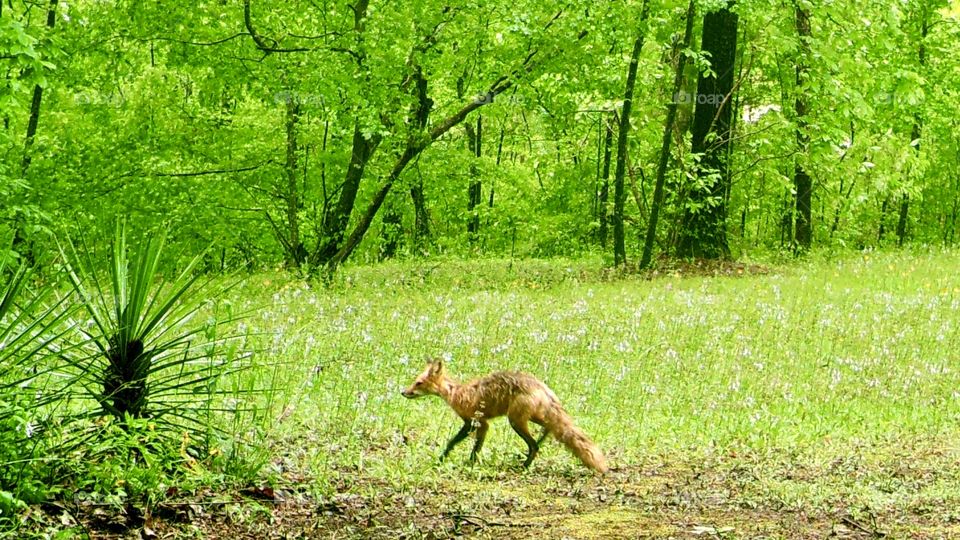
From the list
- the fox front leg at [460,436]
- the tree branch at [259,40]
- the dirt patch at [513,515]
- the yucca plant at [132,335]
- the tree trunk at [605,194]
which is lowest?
the dirt patch at [513,515]

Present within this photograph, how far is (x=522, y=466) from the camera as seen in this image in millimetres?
7395

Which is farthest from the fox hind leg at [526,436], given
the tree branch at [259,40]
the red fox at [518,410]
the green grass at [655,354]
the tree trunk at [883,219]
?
the tree trunk at [883,219]

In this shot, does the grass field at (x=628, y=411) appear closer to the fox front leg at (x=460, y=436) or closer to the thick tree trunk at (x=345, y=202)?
the fox front leg at (x=460, y=436)

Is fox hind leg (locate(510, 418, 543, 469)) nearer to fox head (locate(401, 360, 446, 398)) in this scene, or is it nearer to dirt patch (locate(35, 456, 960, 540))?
dirt patch (locate(35, 456, 960, 540))

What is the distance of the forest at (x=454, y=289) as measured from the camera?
19.1 ft

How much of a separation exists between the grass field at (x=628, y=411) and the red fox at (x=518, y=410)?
179mm

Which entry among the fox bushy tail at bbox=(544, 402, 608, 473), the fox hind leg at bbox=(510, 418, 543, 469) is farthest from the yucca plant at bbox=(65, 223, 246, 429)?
the fox bushy tail at bbox=(544, 402, 608, 473)

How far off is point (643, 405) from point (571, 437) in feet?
9.66

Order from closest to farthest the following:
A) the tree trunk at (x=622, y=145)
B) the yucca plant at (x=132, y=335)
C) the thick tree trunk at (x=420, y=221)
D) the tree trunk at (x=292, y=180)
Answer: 1. the yucca plant at (x=132, y=335)
2. the tree trunk at (x=292, y=180)
3. the tree trunk at (x=622, y=145)
4. the thick tree trunk at (x=420, y=221)

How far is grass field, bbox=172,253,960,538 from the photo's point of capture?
6156 millimetres

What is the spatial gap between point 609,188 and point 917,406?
17.0 meters

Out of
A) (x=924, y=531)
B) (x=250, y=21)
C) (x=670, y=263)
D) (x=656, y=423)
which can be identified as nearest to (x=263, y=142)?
(x=250, y=21)

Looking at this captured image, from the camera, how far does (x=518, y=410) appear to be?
7.16 m

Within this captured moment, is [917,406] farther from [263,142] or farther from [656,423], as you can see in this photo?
[263,142]
